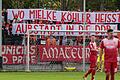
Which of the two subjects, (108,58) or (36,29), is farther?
(36,29)

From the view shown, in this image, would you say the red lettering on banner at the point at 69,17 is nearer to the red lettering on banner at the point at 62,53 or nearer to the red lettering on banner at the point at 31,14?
the red lettering on banner at the point at 31,14

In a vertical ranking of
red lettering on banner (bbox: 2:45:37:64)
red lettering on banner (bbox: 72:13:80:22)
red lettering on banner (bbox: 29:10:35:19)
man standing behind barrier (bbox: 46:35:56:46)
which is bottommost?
red lettering on banner (bbox: 2:45:37:64)

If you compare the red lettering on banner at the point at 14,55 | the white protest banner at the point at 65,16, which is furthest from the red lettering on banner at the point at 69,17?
the red lettering on banner at the point at 14,55

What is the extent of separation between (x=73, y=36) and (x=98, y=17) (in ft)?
10.5

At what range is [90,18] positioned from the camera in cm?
3341

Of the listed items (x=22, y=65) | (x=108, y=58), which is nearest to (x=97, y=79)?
(x=108, y=58)

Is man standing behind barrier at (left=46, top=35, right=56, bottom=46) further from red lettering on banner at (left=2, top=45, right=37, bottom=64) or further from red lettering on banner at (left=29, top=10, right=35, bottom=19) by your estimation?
red lettering on banner at (left=29, top=10, right=35, bottom=19)

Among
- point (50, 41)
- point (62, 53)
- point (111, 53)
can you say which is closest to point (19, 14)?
point (50, 41)

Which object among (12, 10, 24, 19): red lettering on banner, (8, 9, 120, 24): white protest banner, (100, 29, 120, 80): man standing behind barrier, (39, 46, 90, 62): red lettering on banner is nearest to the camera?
(100, 29, 120, 80): man standing behind barrier

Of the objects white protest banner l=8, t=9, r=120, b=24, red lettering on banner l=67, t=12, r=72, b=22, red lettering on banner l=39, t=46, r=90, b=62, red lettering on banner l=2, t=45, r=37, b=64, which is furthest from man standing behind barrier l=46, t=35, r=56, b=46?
red lettering on banner l=67, t=12, r=72, b=22

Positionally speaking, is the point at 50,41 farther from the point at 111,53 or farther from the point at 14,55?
the point at 111,53

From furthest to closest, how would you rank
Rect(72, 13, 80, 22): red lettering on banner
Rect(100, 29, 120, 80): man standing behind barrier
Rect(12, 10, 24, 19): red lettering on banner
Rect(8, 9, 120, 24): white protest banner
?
Rect(72, 13, 80, 22): red lettering on banner → Rect(8, 9, 120, 24): white protest banner → Rect(12, 10, 24, 19): red lettering on banner → Rect(100, 29, 120, 80): man standing behind barrier

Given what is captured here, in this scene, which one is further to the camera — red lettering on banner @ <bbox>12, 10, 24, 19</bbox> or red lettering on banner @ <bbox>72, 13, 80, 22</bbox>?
red lettering on banner @ <bbox>72, 13, 80, 22</bbox>

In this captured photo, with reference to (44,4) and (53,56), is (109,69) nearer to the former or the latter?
(53,56)
